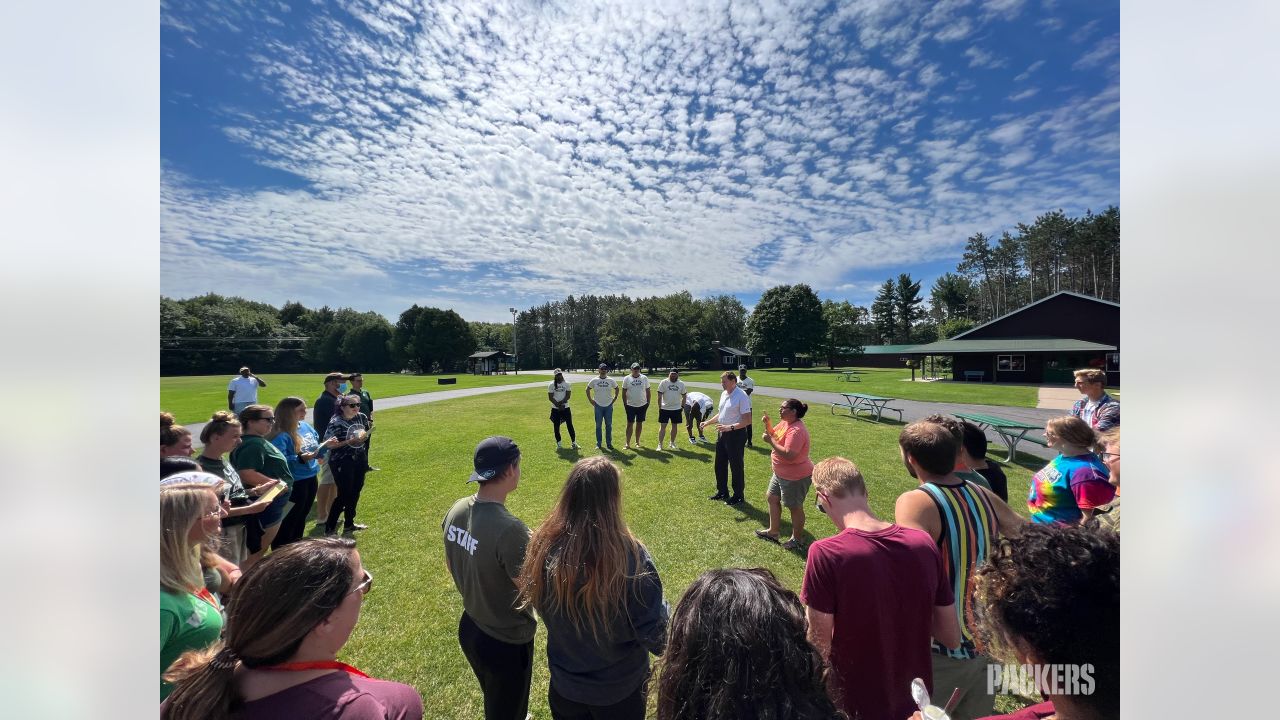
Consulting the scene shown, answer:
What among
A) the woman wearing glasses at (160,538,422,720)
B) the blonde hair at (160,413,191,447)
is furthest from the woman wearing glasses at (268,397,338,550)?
the woman wearing glasses at (160,538,422,720)

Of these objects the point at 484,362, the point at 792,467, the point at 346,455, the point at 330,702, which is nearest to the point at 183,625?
the point at 330,702

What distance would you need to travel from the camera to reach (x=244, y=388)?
30.3 ft

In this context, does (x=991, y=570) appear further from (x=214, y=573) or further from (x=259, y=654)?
(x=214, y=573)

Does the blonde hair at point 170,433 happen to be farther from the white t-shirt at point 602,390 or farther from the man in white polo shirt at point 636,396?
the man in white polo shirt at point 636,396

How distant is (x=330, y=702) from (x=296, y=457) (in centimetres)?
491

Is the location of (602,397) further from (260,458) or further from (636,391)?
(260,458)

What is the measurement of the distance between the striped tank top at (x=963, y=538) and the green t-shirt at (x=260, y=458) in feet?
17.8

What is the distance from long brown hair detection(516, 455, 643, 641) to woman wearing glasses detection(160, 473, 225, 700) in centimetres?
136

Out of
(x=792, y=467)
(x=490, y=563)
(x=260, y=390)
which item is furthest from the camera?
(x=260, y=390)

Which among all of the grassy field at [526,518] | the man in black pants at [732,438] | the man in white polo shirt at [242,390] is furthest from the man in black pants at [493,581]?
the man in white polo shirt at [242,390]

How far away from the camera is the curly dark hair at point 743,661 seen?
3.52ft

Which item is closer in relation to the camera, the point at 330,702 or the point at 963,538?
the point at 330,702

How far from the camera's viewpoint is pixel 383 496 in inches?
286

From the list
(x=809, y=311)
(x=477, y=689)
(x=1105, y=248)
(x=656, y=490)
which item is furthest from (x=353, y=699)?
(x=809, y=311)
